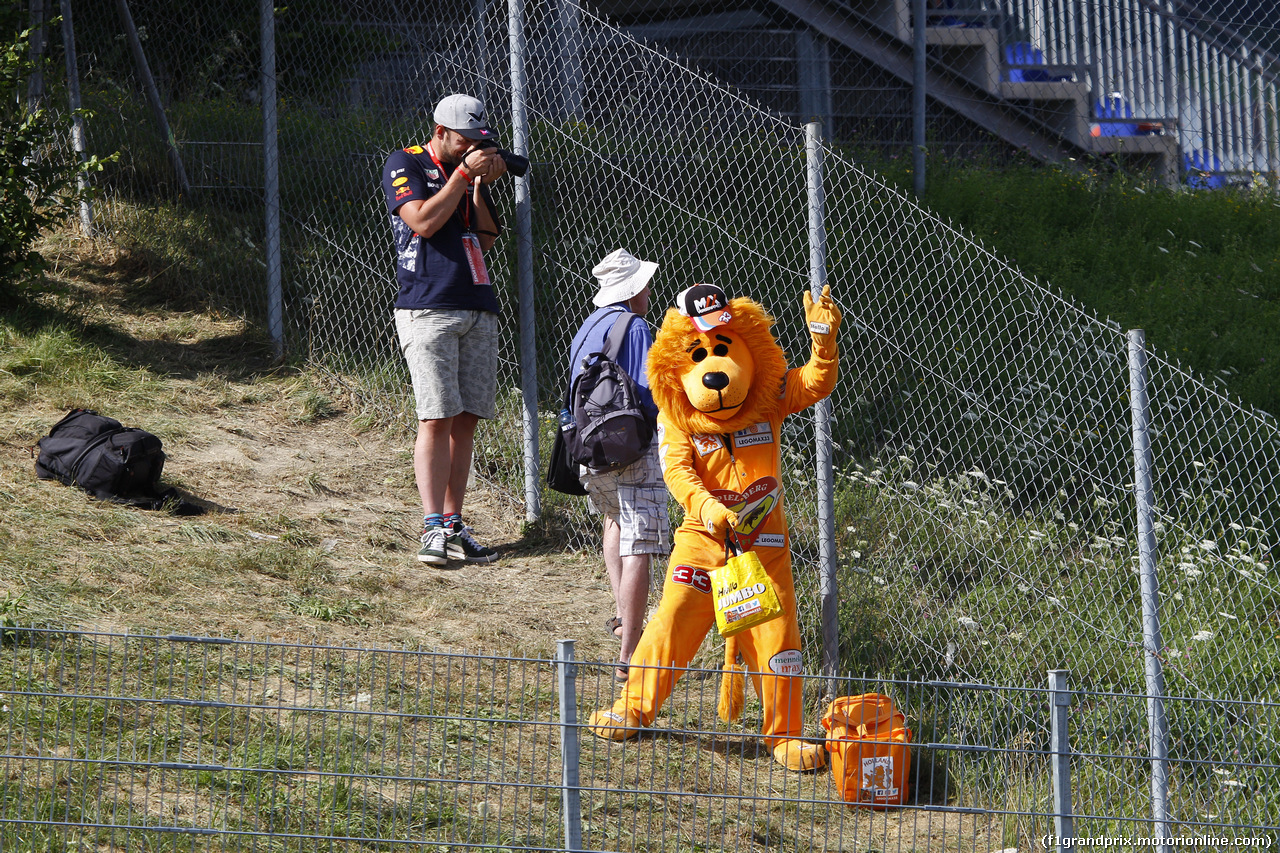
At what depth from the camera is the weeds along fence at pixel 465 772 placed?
330 centimetres

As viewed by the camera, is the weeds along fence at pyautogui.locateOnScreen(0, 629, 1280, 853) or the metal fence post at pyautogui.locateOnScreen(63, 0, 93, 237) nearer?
the weeds along fence at pyautogui.locateOnScreen(0, 629, 1280, 853)

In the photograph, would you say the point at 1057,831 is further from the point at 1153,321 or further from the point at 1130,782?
the point at 1153,321

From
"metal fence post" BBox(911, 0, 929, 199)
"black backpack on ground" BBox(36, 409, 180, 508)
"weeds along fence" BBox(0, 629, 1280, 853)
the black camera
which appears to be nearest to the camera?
"weeds along fence" BBox(0, 629, 1280, 853)

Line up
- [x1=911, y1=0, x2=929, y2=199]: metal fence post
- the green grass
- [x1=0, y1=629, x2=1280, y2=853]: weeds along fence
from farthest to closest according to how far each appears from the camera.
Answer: [x1=911, y1=0, x2=929, y2=199]: metal fence post < the green grass < [x1=0, y1=629, x2=1280, y2=853]: weeds along fence

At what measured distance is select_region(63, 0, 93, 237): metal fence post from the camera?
824 centimetres

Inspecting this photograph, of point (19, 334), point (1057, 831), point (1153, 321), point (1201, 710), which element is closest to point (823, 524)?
point (1201, 710)

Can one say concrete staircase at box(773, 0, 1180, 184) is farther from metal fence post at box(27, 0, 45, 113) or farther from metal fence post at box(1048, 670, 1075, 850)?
metal fence post at box(1048, 670, 1075, 850)

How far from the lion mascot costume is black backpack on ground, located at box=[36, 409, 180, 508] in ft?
9.03

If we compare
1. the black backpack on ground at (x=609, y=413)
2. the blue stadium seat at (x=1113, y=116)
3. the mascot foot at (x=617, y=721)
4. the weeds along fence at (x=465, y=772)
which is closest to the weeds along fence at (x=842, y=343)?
the weeds along fence at (x=465, y=772)

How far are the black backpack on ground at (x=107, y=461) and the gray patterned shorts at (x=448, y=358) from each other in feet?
4.44

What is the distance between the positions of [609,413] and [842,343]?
11.1 ft

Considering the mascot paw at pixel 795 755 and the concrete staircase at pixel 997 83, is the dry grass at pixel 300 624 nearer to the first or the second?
the mascot paw at pixel 795 755

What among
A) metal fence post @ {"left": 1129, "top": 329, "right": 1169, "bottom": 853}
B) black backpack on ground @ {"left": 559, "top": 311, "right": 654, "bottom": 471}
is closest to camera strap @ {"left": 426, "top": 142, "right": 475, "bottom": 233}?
black backpack on ground @ {"left": 559, "top": 311, "right": 654, "bottom": 471}

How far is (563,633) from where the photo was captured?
17.3 feet
